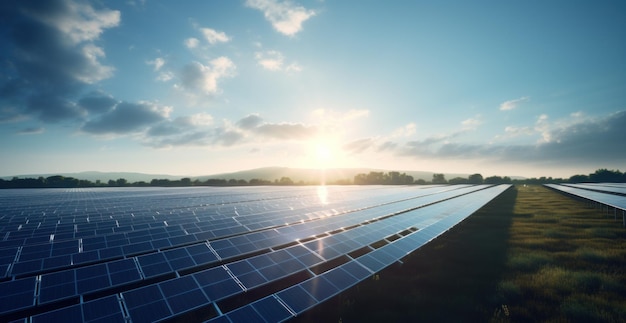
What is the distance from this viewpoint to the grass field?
10.8 meters

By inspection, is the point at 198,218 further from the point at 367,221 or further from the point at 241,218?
the point at 367,221

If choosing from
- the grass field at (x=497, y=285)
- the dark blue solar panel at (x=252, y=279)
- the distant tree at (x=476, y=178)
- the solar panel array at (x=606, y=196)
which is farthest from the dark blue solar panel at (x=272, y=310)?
the distant tree at (x=476, y=178)

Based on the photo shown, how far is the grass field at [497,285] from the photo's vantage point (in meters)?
10.8

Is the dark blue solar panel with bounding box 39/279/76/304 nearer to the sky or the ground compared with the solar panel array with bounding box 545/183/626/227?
nearer to the ground

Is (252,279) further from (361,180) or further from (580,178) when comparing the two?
(580,178)

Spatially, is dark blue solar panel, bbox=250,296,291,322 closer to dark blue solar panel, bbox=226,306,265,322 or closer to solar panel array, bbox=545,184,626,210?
dark blue solar panel, bbox=226,306,265,322

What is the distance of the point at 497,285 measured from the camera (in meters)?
13.4

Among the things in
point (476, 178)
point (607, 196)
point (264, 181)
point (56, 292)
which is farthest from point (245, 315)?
point (476, 178)

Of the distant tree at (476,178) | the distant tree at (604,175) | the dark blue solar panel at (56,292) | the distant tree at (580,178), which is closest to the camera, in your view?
the dark blue solar panel at (56,292)

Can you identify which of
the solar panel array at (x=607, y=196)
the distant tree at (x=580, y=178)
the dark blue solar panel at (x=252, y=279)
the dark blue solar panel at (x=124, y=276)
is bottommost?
the dark blue solar panel at (x=252, y=279)

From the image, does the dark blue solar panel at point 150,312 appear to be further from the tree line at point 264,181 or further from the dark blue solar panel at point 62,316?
the tree line at point 264,181

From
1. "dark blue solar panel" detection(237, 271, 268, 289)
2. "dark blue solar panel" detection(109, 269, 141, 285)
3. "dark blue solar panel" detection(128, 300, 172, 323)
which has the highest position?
"dark blue solar panel" detection(109, 269, 141, 285)

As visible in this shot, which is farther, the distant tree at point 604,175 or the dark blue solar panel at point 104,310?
the distant tree at point 604,175

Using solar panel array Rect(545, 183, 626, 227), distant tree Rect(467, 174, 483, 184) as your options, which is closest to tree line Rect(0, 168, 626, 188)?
distant tree Rect(467, 174, 483, 184)
